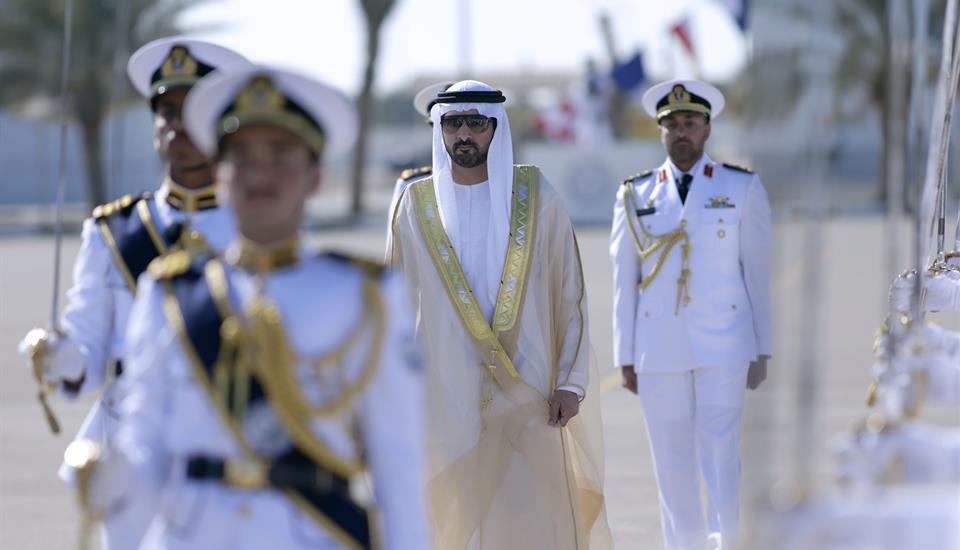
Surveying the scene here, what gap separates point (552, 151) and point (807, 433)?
36.2 m

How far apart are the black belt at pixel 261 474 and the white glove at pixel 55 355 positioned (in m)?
1.21

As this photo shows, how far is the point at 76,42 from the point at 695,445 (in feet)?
111

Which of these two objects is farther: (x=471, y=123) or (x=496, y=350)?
(x=471, y=123)

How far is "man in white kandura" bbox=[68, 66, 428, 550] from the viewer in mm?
3311

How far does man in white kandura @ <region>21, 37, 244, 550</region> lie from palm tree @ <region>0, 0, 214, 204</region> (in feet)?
107

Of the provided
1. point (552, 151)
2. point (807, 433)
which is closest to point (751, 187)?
point (807, 433)

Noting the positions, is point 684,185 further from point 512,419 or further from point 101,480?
point 101,480

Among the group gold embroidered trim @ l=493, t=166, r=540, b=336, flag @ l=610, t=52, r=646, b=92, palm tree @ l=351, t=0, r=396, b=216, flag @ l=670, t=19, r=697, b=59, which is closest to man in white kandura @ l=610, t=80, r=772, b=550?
gold embroidered trim @ l=493, t=166, r=540, b=336

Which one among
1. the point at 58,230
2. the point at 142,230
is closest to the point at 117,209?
the point at 142,230

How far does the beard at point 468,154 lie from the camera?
661 centimetres

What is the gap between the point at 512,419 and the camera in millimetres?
6520

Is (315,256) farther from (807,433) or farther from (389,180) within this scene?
(389,180)

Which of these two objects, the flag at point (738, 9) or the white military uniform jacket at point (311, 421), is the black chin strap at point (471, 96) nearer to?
the white military uniform jacket at point (311, 421)

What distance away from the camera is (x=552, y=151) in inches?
1553
